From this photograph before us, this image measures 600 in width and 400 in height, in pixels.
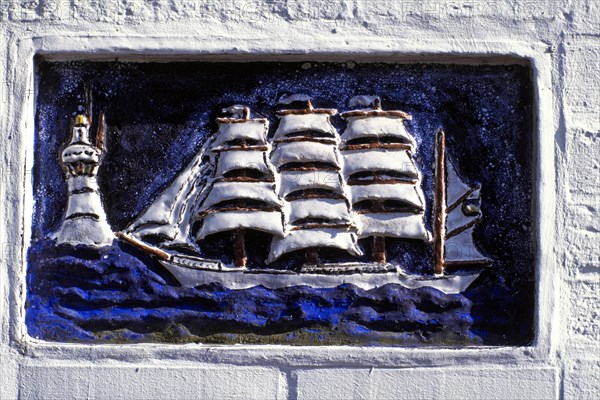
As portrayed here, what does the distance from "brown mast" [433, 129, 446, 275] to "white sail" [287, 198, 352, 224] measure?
256mm

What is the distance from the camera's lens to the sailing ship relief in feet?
9.07

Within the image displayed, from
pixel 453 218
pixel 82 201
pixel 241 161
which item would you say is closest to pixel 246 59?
pixel 241 161

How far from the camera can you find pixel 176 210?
2801mm

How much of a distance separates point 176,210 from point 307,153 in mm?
419

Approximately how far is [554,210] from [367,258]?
1.82 feet

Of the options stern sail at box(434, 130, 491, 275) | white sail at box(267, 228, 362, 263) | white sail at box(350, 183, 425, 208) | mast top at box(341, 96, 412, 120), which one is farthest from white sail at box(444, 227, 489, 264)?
mast top at box(341, 96, 412, 120)

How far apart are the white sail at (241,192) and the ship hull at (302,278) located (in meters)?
0.20

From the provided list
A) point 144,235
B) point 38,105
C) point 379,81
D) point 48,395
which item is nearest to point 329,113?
point 379,81

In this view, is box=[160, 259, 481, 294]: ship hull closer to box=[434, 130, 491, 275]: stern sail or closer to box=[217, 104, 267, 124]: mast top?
box=[434, 130, 491, 275]: stern sail

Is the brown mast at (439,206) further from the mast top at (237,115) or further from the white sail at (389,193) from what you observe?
the mast top at (237,115)

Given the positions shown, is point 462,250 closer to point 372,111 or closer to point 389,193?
point 389,193

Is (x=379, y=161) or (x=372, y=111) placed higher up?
(x=372, y=111)

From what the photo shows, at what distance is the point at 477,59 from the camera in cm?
281

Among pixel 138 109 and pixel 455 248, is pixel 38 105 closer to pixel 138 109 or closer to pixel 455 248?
pixel 138 109
